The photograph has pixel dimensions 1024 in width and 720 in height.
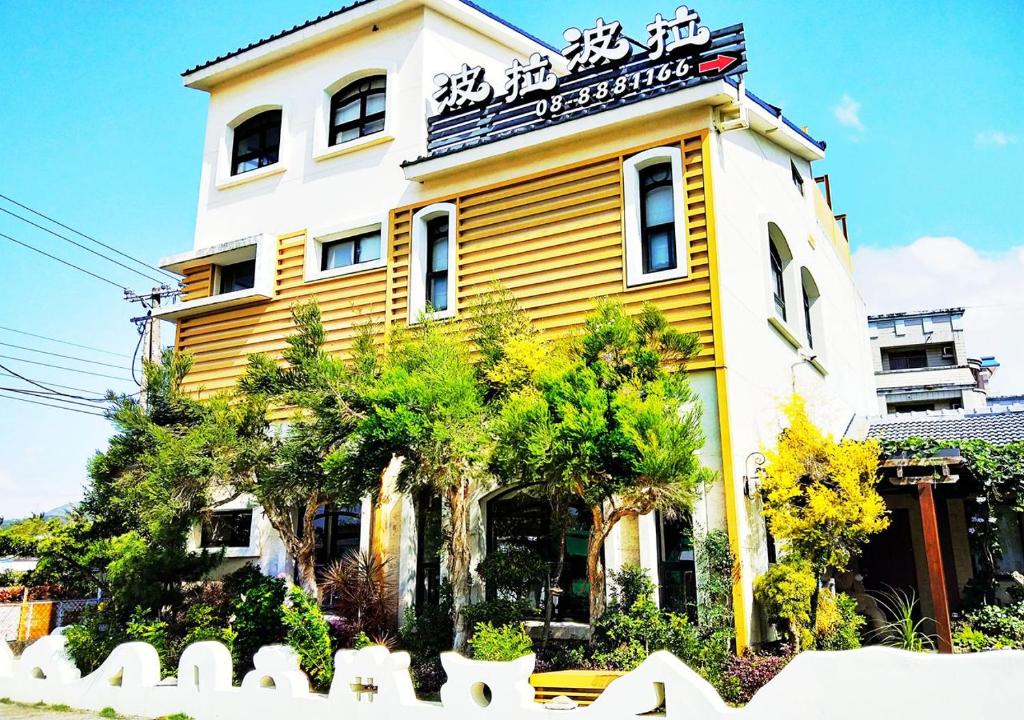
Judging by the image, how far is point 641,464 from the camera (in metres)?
9.06

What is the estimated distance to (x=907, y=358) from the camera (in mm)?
41281

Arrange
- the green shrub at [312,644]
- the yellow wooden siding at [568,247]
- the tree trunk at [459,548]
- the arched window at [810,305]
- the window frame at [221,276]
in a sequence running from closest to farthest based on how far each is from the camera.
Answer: the green shrub at [312,644] < the tree trunk at [459,548] < the yellow wooden siding at [568,247] < the arched window at [810,305] < the window frame at [221,276]

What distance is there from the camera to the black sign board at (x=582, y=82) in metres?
12.5

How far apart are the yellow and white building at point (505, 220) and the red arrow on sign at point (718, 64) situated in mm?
94

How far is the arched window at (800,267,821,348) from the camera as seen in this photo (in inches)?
647

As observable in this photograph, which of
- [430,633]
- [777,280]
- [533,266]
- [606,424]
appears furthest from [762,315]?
[430,633]

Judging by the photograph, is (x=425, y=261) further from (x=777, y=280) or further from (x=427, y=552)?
(x=777, y=280)

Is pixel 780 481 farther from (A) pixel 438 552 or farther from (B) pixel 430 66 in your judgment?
(B) pixel 430 66

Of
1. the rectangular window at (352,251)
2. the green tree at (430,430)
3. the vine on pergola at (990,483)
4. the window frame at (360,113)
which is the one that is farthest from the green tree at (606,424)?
the window frame at (360,113)

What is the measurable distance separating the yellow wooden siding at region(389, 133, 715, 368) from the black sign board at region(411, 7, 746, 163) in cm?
90

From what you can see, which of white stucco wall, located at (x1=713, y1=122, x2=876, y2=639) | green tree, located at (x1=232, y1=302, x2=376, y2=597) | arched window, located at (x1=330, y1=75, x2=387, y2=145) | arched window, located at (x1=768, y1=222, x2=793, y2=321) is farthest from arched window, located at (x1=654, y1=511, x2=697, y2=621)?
arched window, located at (x1=330, y1=75, x2=387, y2=145)

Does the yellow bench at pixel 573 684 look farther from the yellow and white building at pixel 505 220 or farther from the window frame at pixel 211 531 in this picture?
the window frame at pixel 211 531

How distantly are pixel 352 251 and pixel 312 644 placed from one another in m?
7.38

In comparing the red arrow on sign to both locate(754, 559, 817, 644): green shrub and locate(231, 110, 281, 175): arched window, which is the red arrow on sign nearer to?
locate(754, 559, 817, 644): green shrub
